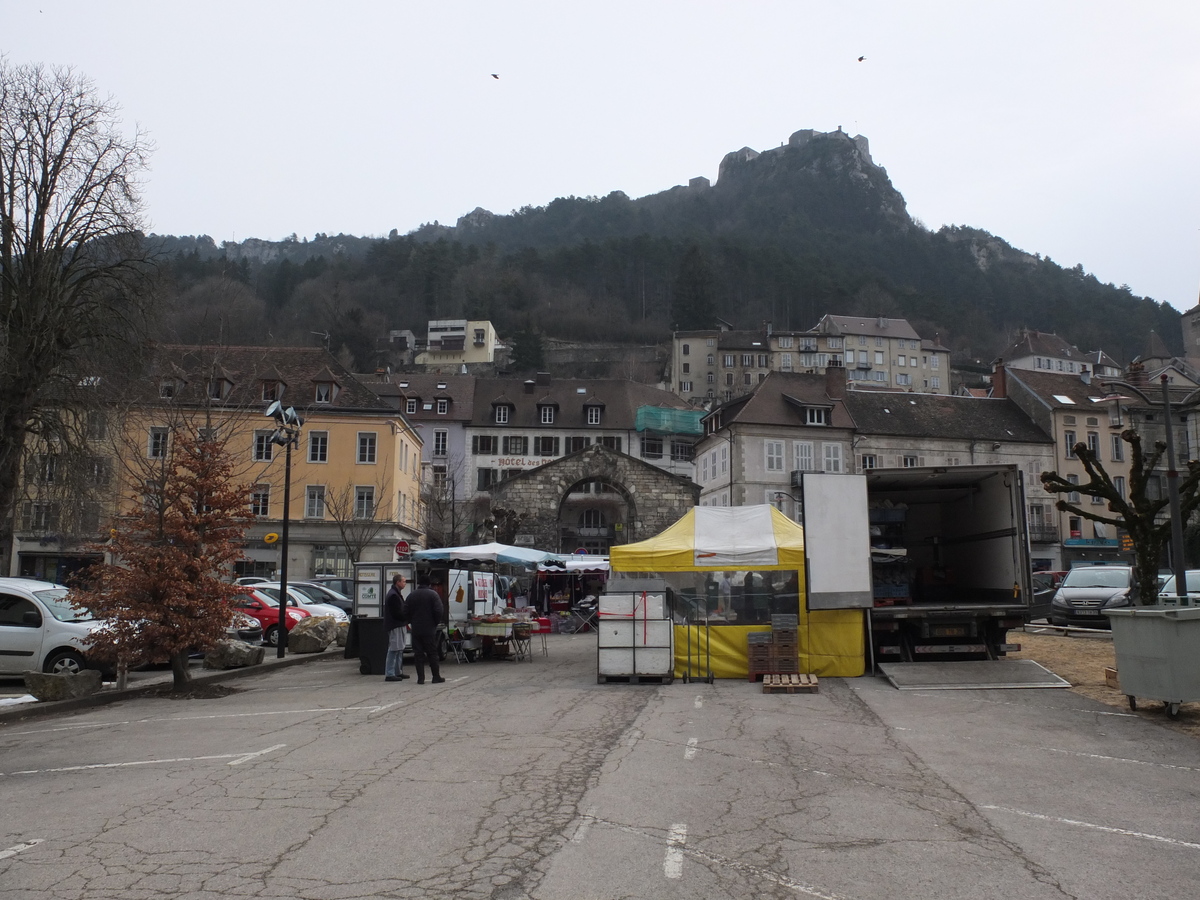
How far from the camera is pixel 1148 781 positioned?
26.6 ft

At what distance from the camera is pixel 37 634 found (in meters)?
14.9

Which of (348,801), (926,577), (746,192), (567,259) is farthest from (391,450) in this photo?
(746,192)

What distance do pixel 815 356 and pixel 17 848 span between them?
10754cm

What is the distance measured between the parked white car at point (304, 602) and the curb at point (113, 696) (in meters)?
4.92

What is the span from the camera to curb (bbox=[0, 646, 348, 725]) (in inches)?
486

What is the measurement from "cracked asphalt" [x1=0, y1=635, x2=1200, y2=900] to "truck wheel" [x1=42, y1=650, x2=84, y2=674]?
2667mm

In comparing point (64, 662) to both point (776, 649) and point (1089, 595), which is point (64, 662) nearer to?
point (776, 649)

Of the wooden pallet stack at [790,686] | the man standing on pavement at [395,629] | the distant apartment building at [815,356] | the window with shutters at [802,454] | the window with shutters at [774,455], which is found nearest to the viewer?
the wooden pallet stack at [790,686]

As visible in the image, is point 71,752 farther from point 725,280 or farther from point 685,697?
point 725,280

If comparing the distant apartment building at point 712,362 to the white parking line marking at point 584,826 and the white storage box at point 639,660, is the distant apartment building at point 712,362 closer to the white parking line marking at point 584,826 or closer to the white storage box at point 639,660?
the white storage box at point 639,660

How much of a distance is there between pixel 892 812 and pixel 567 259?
121 metres

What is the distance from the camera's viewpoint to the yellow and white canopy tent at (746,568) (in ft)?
53.3

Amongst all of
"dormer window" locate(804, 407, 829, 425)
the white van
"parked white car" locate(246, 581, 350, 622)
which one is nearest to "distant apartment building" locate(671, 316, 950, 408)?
"dormer window" locate(804, 407, 829, 425)

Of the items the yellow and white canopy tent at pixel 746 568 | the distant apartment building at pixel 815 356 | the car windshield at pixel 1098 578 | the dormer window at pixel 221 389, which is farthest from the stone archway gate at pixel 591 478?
the distant apartment building at pixel 815 356
